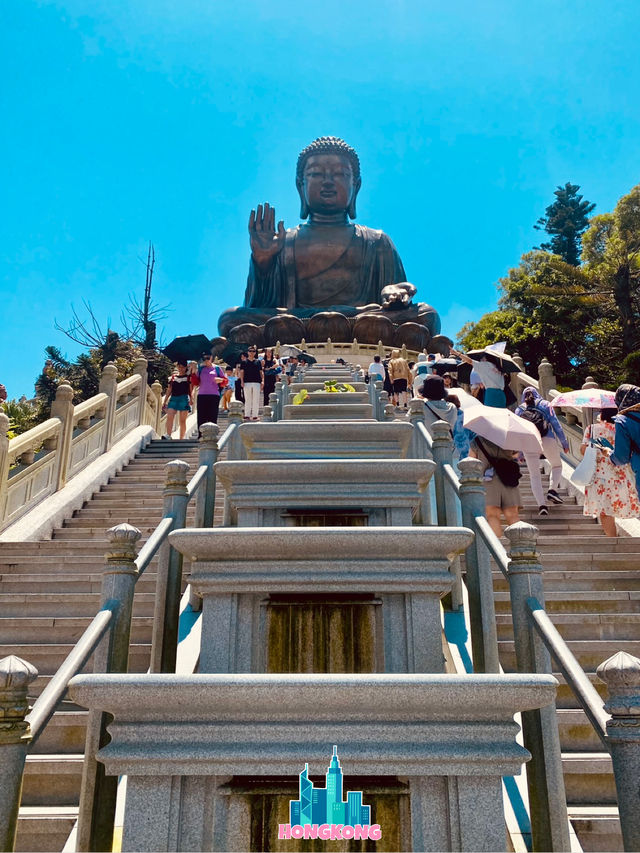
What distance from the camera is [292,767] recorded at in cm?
161

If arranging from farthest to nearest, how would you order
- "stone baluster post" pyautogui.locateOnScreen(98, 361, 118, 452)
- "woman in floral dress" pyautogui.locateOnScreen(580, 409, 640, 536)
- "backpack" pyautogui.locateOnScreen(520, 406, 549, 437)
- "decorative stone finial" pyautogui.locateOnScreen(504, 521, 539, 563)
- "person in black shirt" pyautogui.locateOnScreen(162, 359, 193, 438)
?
"person in black shirt" pyautogui.locateOnScreen(162, 359, 193, 438)
"stone baluster post" pyautogui.locateOnScreen(98, 361, 118, 452)
"backpack" pyautogui.locateOnScreen(520, 406, 549, 437)
"woman in floral dress" pyautogui.locateOnScreen(580, 409, 640, 536)
"decorative stone finial" pyautogui.locateOnScreen(504, 521, 539, 563)

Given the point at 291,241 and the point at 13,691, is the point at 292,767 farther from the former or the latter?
the point at 291,241

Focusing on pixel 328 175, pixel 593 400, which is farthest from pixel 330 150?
pixel 593 400

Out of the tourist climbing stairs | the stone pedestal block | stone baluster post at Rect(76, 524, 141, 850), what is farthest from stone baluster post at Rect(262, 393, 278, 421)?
stone baluster post at Rect(76, 524, 141, 850)

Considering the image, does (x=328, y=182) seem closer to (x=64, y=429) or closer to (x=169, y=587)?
(x=64, y=429)

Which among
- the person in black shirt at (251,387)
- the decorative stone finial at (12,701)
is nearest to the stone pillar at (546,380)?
the person in black shirt at (251,387)

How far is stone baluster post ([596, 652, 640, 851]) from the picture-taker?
5.16 feet

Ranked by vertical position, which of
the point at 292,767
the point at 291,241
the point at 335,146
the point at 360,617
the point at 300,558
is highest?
the point at 335,146

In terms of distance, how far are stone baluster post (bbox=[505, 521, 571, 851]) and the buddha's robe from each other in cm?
2069

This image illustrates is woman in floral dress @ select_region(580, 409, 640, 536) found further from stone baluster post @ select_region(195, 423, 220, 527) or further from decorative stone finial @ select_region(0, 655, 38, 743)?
decorative stone finial @ select_region(0, 655, 38, 743)

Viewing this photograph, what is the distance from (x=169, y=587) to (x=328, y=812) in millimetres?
1448

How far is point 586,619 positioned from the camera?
3725 mm

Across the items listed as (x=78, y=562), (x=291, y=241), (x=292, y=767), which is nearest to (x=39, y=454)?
(x=78, y=562)

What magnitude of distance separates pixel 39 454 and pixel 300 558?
5.31 meters
